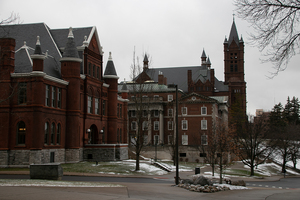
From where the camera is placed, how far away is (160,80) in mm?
86938

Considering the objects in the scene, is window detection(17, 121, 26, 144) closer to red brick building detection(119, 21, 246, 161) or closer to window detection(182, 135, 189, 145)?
red brick building detection(119, 21, 246, 161)

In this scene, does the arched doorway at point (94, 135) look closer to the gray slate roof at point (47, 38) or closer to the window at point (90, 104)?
the window at point (90, 104)

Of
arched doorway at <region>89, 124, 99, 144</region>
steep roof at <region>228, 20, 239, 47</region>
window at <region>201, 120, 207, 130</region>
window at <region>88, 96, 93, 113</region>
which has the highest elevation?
steep roof at <region>228, 20, 239, 47</region>

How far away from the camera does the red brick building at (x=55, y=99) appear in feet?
119

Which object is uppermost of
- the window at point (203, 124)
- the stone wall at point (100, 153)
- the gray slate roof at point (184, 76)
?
the gray slate roof at point (184, 76)

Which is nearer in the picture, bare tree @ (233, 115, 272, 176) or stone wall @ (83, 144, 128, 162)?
stone wall @ (83, 144, 128, 162)

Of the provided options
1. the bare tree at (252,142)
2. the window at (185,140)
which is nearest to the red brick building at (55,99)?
the bare tree at (252,142)

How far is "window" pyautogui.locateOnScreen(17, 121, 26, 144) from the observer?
3678 centimetres

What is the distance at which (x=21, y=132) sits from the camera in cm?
3691

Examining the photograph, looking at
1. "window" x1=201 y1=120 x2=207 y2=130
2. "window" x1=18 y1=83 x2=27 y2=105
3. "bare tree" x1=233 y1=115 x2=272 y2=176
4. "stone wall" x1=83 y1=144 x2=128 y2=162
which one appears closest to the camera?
"window" x1=18 y1=83 x2=27 y2=105

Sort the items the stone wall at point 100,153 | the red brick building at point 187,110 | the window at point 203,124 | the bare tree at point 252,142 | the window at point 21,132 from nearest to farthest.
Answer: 1. the window at point 21,132
2. the stone wall at point 100,153
3. the bare tree at point 252,142
4. the red brick building at point 187,110
5. the window at point 203,124

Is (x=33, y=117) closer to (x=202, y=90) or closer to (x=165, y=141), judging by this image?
(x=165, y=141)

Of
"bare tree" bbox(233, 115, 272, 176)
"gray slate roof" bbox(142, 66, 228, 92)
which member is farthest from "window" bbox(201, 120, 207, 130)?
"gray slate roof" bbox(142, 66, 228, 92)

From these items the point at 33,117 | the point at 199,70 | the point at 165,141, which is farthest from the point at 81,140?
the point at 199,70
